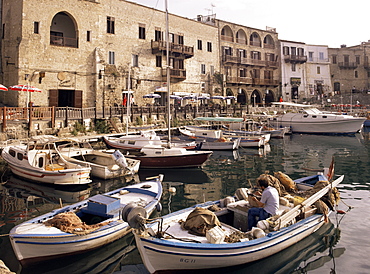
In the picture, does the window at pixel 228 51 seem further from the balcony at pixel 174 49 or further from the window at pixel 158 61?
the window at pixel 158 61

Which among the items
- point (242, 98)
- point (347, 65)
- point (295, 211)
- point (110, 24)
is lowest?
point (295, 211)

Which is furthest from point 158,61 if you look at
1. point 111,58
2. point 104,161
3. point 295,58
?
point 295,58

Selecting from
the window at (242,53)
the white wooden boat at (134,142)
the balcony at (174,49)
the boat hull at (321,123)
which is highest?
the window at (242,53)

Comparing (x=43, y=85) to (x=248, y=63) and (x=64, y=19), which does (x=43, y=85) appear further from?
(x=248, y=63)

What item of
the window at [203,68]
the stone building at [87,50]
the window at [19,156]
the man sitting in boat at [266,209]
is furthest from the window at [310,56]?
the man sitting in boat at [266,209]

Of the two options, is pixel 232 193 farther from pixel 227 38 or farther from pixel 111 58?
pixel 227 38

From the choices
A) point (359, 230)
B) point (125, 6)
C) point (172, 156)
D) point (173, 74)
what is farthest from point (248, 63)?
point (359, 230)

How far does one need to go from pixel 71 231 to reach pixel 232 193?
7.58 metres

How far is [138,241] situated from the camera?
21.2 ft

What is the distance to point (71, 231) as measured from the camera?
738 centimetres

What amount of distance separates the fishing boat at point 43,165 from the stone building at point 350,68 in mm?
55869

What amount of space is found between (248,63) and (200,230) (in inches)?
1732

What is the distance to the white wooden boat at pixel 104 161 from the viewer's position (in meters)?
15.3

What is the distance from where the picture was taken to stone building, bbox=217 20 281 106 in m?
45.2
